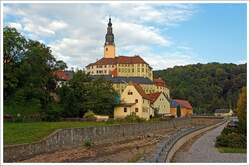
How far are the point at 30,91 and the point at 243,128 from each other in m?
20.6

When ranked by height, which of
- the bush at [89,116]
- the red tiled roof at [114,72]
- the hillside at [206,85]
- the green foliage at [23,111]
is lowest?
the bush at [89,116]

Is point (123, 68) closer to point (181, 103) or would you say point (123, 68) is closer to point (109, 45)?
point (109, 45)

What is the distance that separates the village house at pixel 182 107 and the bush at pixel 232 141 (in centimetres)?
4603

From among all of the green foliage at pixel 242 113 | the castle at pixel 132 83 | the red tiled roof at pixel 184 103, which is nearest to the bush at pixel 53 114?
the castle at pixel 132 83

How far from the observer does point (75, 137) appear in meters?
33.7

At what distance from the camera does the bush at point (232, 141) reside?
104 ft

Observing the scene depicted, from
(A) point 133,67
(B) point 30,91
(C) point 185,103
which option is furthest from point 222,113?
(B) point 30,91

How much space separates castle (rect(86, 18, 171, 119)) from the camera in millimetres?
60500

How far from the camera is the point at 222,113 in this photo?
93125 millimetres

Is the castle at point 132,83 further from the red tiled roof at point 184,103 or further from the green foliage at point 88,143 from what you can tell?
the green foliage at point 88,143

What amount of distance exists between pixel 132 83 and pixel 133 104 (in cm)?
656

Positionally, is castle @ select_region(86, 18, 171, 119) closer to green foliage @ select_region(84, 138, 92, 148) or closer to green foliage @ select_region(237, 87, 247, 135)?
green foliage @ select_region(84, 138, 92, 148)

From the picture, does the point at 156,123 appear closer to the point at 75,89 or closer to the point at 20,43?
the point at 75,89

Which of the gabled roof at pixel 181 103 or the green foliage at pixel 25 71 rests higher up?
the green foliage at pixel 25 71
